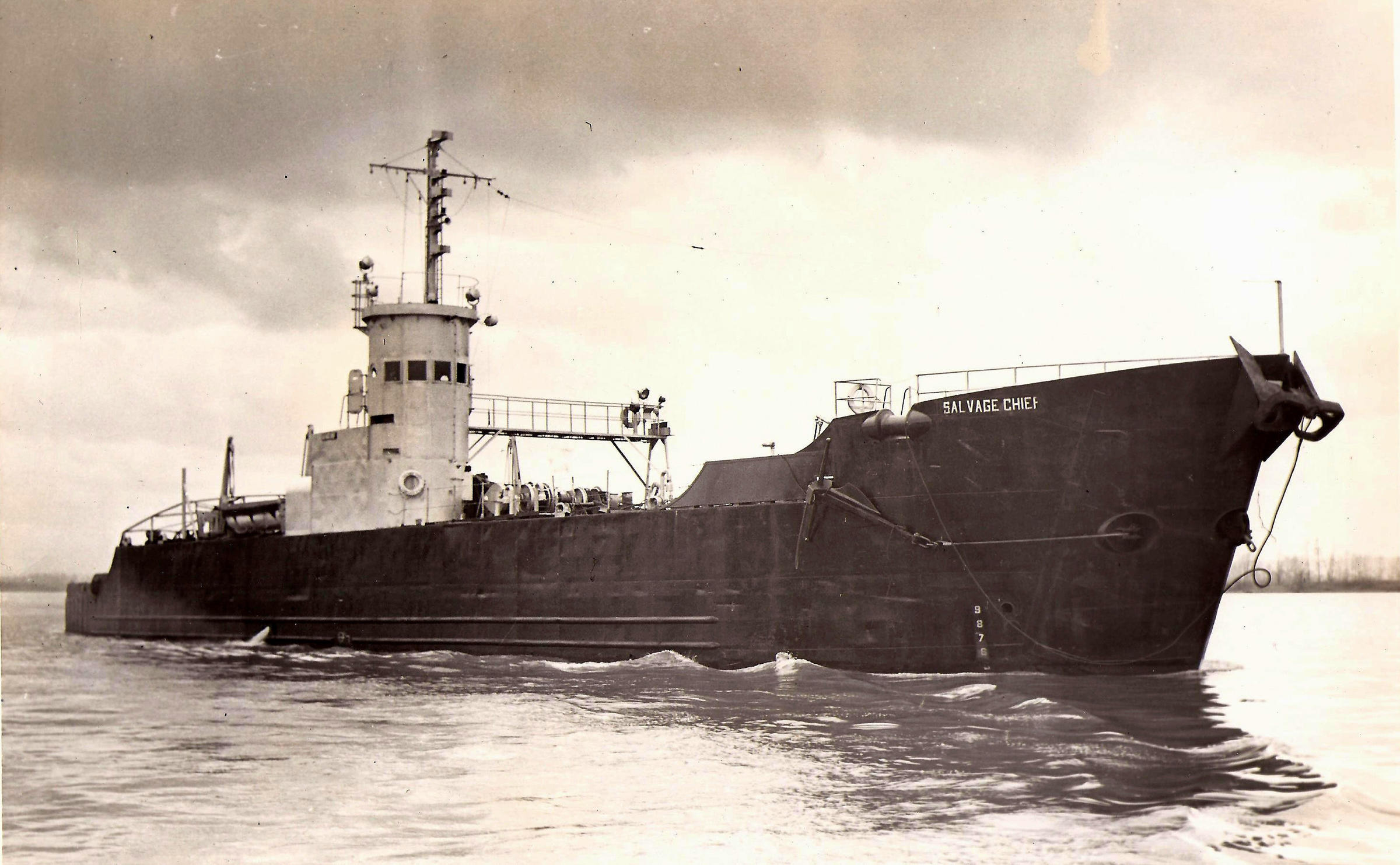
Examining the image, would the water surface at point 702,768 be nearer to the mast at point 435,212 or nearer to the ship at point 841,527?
the ship at point 841,527

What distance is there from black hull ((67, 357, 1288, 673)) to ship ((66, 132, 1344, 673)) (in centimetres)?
3

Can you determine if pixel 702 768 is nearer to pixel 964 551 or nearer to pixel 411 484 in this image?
pixel 964 551

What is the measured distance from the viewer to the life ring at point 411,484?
924 inches

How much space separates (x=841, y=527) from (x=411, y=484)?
10.6 m

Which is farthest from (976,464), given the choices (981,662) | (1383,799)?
(1383,799)

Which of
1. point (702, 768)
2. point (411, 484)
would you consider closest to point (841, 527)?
point (702, 768)

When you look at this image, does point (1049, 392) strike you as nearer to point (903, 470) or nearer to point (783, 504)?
point (903, 470)

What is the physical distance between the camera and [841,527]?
639 inches

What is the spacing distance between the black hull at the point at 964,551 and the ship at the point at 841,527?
0.03 m

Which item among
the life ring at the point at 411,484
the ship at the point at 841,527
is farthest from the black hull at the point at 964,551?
the life ring at the point at 411,484

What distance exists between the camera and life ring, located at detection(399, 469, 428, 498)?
23469mm

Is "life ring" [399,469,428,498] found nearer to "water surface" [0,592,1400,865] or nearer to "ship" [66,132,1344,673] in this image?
"ship" [66,132,1344,673]

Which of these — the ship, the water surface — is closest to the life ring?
the ship

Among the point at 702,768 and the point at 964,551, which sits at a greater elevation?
the point at 964,551
